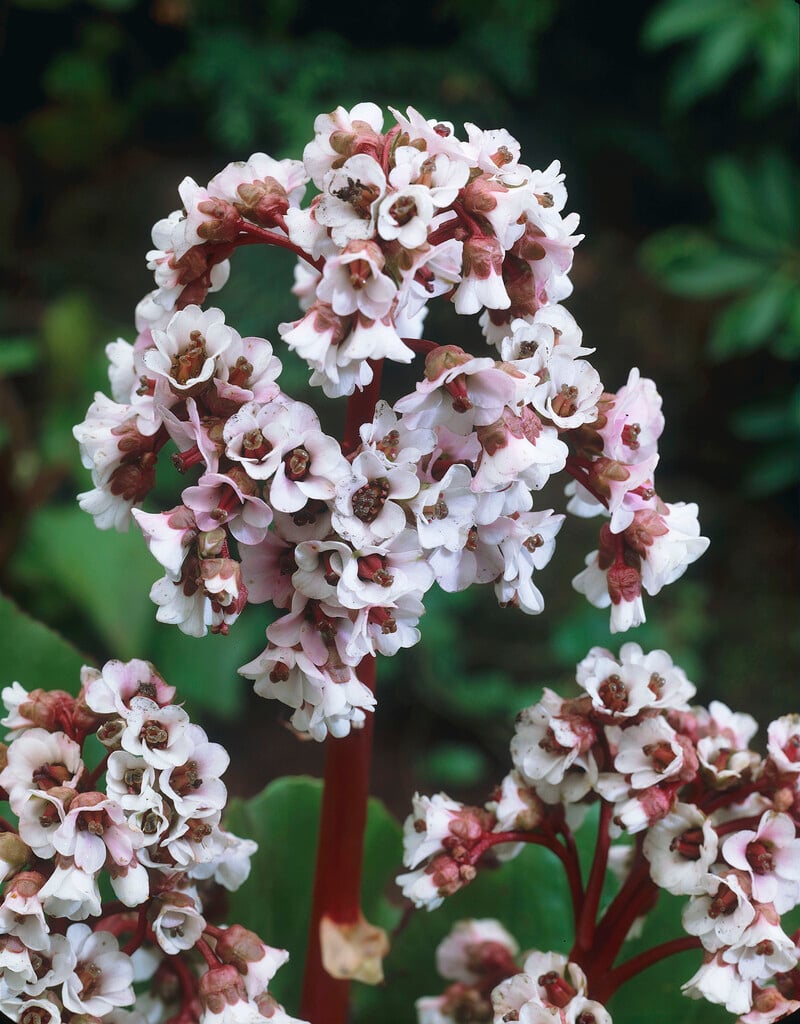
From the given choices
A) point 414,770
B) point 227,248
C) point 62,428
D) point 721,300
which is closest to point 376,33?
point 721,300

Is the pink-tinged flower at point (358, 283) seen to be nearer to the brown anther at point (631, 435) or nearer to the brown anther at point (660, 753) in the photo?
the brown anther at point (631, 435)

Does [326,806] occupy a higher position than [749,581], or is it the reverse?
[749,581]

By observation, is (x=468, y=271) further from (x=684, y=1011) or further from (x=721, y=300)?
(x=721, y=300)

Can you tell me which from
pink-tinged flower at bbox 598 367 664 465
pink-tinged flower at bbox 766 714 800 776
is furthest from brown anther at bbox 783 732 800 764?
pink-tinged flower at bbox 598 367 664 465

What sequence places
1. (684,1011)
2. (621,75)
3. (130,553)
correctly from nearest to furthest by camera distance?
(684,1011) < (130,553) < (621,75)

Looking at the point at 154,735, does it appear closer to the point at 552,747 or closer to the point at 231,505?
the point at 231,505

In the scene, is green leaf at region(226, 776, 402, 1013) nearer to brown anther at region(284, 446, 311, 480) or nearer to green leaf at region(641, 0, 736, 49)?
brown anther at region(284, 446, 311, 480)

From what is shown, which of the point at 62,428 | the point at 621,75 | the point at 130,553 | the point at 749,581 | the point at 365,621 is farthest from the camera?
the point at 621,75

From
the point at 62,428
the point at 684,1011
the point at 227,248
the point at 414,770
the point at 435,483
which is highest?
the point at 62,428
